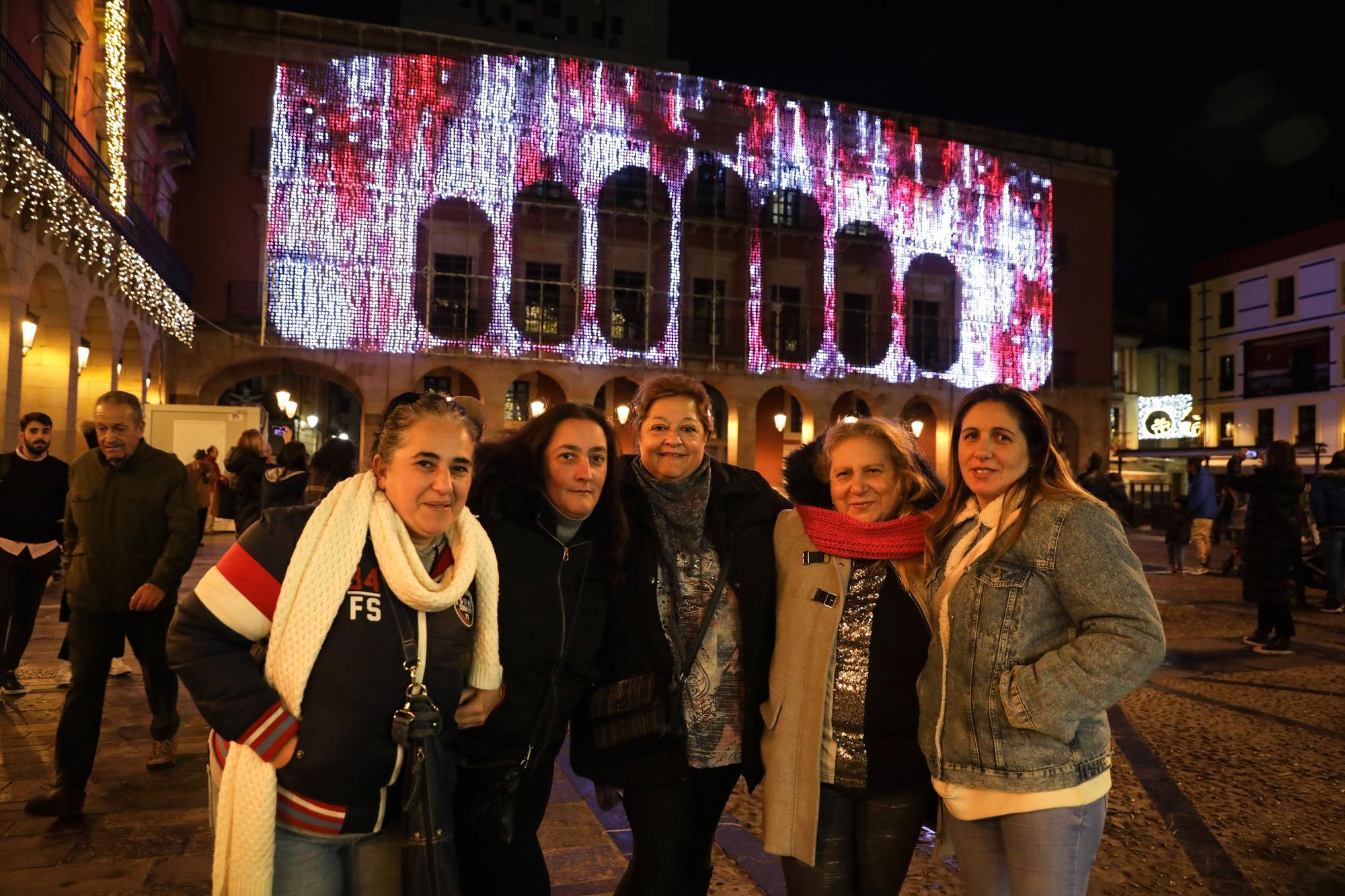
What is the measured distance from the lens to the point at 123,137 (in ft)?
51.0

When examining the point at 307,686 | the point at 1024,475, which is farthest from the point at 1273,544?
the point at 307,686

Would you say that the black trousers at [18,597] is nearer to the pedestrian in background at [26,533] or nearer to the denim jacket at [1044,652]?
the pedestrian in background at [26,533]

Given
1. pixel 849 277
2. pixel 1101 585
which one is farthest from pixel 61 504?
pixel 849 277

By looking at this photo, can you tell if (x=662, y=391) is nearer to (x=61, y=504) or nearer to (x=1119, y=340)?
(x=61, y=504)

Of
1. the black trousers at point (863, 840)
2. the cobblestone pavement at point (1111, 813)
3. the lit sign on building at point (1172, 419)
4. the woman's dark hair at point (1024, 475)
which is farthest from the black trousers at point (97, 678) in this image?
the lit sign on building at point (1172, 419)

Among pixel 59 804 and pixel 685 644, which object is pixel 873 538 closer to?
pixel 685 644

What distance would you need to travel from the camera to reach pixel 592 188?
69.3ft

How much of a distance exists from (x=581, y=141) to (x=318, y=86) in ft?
18.9

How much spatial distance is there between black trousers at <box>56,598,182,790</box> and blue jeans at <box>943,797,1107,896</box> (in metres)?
3.35

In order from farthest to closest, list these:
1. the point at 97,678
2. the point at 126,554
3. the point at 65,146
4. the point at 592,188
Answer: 1. the point at 592,188
2. the point at 65,146
3. the point at 126,554
4. the point at 97,678

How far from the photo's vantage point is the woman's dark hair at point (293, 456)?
6.09m

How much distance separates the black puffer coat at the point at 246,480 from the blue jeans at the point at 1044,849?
6.27m

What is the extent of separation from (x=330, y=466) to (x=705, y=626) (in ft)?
10.9

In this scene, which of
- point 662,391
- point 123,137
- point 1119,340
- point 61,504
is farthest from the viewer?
point 1119,340
